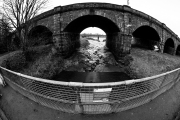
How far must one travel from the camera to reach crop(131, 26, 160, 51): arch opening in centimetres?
1177

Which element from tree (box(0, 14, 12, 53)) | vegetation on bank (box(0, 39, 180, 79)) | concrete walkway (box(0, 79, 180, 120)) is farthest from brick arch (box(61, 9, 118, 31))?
concrete walkway (box(0, 79, 180, 120))

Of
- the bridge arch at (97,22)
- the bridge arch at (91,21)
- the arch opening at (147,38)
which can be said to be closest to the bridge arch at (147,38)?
the arch opening at (147,38)

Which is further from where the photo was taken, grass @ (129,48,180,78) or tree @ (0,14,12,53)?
tree @ (0,14,12,53)

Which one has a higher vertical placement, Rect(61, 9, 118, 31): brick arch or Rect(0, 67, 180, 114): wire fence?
Rect(61, 9, 118, 31): brick arch

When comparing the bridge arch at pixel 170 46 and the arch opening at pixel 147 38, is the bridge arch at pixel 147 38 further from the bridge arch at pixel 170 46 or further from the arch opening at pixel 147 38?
the bridge arch at pixel 170 46

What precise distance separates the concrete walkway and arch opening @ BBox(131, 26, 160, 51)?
1169cm

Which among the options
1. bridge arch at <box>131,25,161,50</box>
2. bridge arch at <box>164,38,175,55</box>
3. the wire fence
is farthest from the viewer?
bridge arch at <box>164,38,175,55</box>

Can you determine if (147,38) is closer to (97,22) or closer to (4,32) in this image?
(97,22)

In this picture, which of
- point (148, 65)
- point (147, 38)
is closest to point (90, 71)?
point (148, 65)

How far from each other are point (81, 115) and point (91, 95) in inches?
31.0

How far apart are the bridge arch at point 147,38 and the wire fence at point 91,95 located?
11974 millimetres

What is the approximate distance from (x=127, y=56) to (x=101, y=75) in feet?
13.0

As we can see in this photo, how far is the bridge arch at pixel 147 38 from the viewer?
11684 millimetres

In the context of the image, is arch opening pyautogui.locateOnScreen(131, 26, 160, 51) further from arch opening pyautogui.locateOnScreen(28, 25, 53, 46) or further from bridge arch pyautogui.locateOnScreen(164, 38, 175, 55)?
arch opening pyautogui.locateOnScreen(28, 25, 53, 46)
